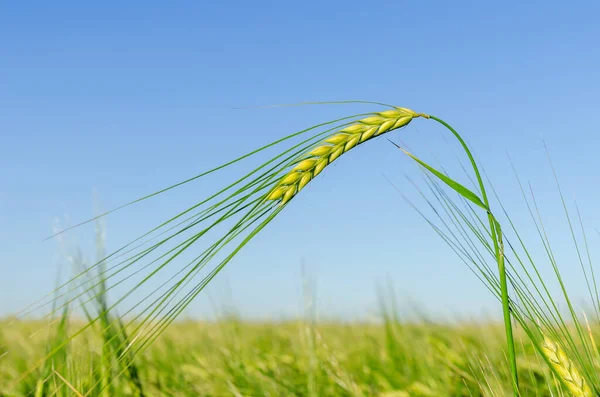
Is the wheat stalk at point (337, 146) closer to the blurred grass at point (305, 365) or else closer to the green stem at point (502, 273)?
the green stem at point (502, 273)

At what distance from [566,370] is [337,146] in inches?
31.0

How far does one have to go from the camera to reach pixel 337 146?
59.8 inches

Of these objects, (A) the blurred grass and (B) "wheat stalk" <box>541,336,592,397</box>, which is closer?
(B) "wheat stalk" <box>541,336,592,397</box>

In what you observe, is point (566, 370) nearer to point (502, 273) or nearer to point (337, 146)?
point (502, 273)

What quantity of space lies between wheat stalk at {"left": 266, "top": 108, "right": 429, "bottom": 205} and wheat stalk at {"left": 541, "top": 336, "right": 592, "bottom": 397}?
2.18 feet

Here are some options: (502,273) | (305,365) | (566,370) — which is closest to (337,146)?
(502,273)

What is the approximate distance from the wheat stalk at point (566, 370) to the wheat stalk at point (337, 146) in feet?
2.18

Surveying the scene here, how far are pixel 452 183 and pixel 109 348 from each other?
1.40 metres

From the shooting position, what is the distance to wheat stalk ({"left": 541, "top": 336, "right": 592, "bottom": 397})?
5.07ft

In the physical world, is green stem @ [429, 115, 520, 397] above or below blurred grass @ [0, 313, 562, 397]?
above

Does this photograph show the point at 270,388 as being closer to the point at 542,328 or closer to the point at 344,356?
the point at 344,356

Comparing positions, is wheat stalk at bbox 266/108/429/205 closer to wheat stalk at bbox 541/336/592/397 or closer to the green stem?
the green stem

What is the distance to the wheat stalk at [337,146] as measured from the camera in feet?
4.75

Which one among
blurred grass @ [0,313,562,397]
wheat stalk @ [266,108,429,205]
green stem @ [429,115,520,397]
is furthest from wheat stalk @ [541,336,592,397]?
blurred grass @ [0,313,562,397]
